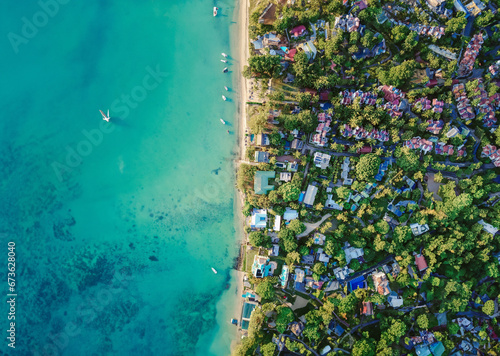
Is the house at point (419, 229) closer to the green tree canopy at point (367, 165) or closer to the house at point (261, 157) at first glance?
the green tree canopy at point (367, 165)

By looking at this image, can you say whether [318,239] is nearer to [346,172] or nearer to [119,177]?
[346,172]

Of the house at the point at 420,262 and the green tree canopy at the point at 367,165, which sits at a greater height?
the green tree canopy at the point at 367,165

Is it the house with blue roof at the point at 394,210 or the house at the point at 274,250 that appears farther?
the house with blue roof at the point at 394,210

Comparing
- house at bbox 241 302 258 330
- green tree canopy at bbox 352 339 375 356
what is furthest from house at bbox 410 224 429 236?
house at bbox 241 302 258 330

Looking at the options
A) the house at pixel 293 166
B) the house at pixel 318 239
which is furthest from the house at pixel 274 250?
the house at pixel 293 166

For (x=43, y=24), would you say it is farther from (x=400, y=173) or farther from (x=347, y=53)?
(x=400, y=173)

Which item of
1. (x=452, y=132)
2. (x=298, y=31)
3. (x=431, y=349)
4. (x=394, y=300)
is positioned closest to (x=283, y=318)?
(x=394, y=300)
